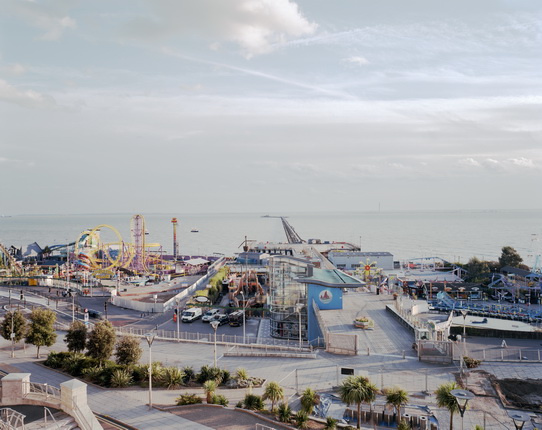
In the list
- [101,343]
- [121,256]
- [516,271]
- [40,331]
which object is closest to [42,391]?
[101,343]

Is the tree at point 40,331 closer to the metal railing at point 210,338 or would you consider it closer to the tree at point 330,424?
the metal railing at point 210,338

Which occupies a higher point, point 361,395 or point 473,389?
point 361,395

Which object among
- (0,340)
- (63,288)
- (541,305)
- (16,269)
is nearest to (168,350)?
(0,340)

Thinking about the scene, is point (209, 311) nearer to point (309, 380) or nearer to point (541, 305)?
point (309, 380)

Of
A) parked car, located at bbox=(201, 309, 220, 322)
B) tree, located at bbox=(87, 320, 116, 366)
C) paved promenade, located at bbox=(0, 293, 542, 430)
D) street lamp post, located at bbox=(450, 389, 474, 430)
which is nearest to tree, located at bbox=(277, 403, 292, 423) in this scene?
paved promenade, located at bbox=(0, 293, 542, 430)

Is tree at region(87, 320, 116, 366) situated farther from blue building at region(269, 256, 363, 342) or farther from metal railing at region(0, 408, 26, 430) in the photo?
blue building at region(269, 256, 363, 342)

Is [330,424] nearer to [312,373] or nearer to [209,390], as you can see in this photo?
[209,390]
